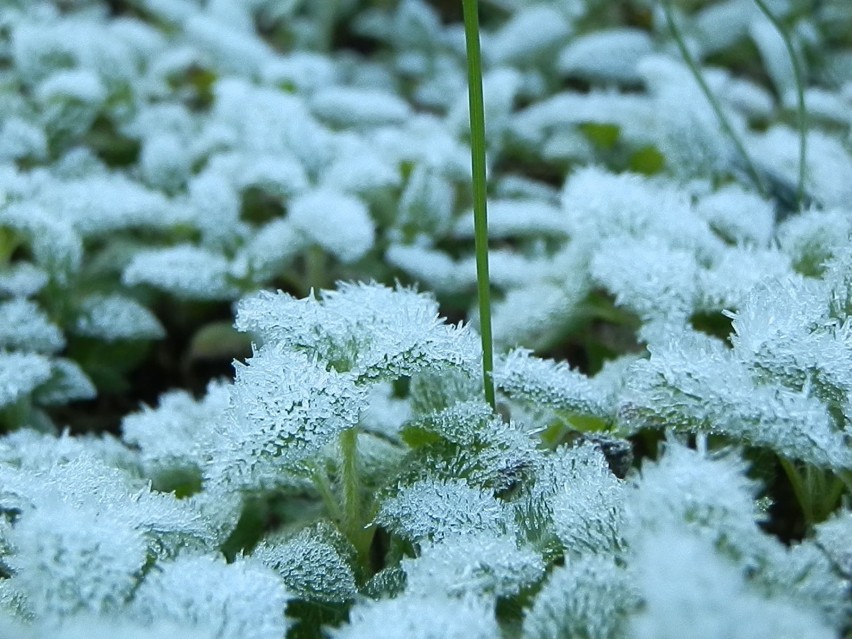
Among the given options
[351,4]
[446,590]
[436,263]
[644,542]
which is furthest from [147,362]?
[351,4]

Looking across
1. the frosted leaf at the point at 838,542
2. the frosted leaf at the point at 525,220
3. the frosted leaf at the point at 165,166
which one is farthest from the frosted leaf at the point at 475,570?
the frosted leaf at the point at 165,166

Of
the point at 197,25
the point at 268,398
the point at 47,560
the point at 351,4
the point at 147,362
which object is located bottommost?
the point at 147,362

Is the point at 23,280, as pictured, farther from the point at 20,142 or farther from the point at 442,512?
the point at 442,512

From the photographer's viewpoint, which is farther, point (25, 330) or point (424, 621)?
point (25, 330)

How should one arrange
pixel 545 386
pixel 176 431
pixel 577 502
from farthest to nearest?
pixel 176 431
pixel 545 386
pixel 577 502

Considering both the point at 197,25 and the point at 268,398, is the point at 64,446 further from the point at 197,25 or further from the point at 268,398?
the point at 197,25

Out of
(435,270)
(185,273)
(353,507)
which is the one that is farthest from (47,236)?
(353,507)

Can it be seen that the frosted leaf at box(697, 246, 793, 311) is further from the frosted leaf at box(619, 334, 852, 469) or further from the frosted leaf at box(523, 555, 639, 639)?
the frosted leaf at box(523, 555, 639, 639)
